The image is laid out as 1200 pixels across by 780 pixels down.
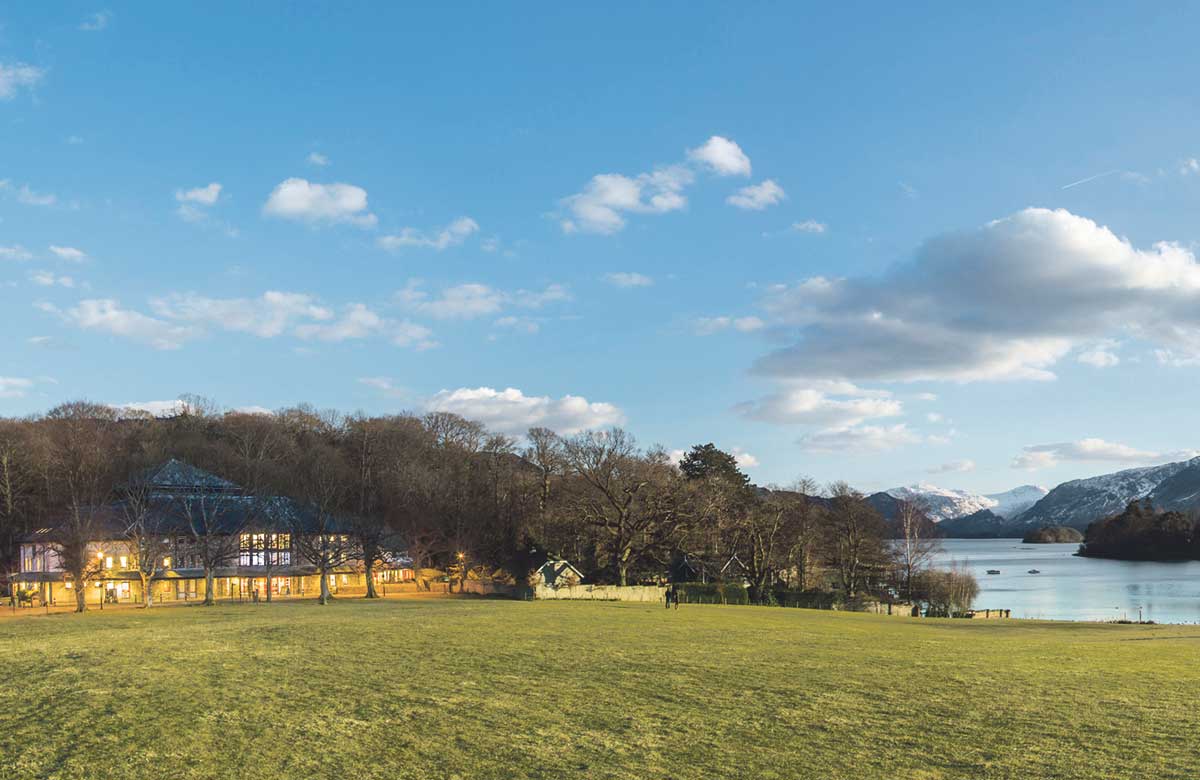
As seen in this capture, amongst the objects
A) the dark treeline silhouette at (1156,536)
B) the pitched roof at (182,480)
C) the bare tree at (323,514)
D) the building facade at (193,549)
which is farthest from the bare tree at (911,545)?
the dark treeline silhouette at (1156,536)

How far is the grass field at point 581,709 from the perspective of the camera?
11.6m

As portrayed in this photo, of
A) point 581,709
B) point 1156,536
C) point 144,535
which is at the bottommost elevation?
point 1156,536

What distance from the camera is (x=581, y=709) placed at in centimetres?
1522

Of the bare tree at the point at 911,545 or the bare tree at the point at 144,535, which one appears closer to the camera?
the bare tree at the point at 144,535

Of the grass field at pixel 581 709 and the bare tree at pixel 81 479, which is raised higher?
the bare tree at pixel 81 479

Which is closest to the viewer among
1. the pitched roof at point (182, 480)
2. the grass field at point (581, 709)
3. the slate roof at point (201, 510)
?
the grass field at point (581, 709)

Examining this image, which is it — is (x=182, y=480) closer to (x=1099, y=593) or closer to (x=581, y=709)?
(x=581, y=709)

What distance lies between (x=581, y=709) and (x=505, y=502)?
81.8 m

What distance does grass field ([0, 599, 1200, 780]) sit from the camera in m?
11.6

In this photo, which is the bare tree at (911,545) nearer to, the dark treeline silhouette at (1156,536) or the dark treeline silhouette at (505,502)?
the dark treeline silhouette at (505,502)

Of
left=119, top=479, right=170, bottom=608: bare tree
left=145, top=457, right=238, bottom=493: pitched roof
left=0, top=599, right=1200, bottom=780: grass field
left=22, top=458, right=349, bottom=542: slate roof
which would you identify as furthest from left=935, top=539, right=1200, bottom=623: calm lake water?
left=145, top=457, right=238, bottom=493: pitched roof

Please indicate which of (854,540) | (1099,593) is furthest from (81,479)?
(1099,593)

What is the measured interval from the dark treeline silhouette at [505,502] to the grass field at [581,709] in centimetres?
4448

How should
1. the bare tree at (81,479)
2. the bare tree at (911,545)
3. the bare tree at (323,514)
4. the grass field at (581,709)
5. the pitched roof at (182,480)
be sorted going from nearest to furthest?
the grass field at (581,709), the bare tree at (81,479), the bare tree at (323,514), the pitched roof at (182,480), the bare tree at (911,545)
